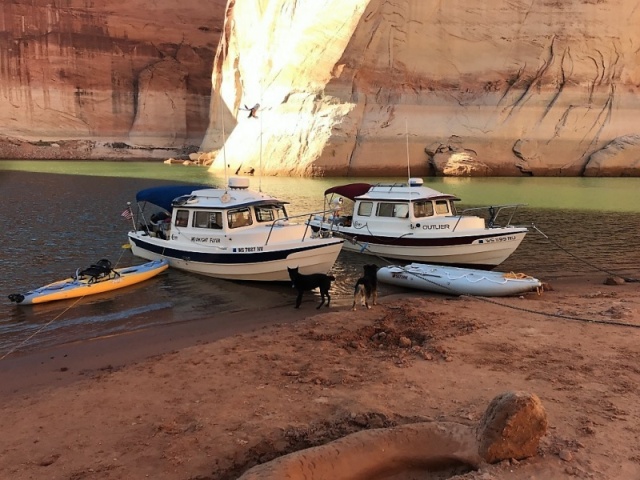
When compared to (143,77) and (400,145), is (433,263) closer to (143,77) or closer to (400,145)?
(400,145)

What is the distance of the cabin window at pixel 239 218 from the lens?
40.9 feet

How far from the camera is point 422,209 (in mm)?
14312

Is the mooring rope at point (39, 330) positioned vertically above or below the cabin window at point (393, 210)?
below

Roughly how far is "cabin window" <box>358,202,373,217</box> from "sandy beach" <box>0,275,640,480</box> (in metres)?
6.26

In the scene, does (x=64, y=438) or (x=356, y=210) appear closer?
(x=64, y=438)

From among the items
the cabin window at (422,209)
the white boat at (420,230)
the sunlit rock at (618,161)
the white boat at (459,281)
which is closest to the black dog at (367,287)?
the white boat at (459,281)

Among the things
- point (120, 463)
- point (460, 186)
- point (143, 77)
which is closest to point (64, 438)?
point (120, 463)

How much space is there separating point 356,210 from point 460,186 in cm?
1917

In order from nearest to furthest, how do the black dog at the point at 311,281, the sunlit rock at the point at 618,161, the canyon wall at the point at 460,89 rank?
the black dog at the point at 311,281 < the canyon wall at the point at 460,89 < the sunlit rock at the point at 618,161

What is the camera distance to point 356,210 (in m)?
15.5

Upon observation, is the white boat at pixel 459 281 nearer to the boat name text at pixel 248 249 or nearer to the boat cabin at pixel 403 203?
the boat cabin at pixel 403 203

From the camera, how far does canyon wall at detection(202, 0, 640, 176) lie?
132 ft

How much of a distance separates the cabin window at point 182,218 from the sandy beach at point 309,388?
4514 mm

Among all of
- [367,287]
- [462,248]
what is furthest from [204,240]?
[462,248]
